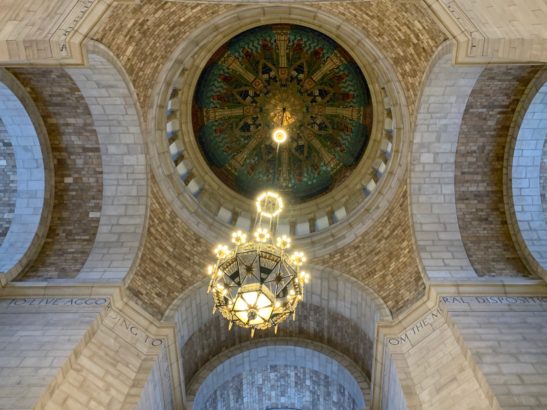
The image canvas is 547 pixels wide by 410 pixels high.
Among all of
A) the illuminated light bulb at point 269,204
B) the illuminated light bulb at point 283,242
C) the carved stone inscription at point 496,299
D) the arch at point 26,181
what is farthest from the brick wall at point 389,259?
the arch at point 26,181

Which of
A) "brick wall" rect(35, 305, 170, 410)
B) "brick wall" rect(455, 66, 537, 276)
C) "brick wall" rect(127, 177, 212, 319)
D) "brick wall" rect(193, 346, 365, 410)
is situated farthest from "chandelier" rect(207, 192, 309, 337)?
"brick wall" rect(193, 346, 365, 410)

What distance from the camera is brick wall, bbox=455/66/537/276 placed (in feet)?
31.4

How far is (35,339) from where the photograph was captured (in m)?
8.18

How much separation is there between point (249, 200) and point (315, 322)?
3.40 m

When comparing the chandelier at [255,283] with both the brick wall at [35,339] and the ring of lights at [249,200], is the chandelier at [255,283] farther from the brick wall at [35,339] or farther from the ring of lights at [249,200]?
the ring of lights at [249,200]

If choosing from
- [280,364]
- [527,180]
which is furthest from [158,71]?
[527,180]

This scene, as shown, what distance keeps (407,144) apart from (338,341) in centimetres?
481

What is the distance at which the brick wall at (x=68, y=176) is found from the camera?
31.7ft

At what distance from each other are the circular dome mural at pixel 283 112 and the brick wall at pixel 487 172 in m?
3.10

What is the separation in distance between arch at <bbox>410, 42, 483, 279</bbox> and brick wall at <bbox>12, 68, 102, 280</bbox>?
636 centimetres

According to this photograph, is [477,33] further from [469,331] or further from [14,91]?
[14,91]

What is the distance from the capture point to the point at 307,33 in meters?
12.2

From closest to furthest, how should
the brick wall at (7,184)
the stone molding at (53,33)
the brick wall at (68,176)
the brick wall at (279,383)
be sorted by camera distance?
the stone molding at (53,33) → the brick wall at (68,176) → the brick wall at (7,184) → the brick wall at (279,383)

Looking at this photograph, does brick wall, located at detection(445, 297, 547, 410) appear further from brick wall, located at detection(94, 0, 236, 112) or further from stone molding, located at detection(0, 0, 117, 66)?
stone molding, located at detection(0, 0, 117, 66)
